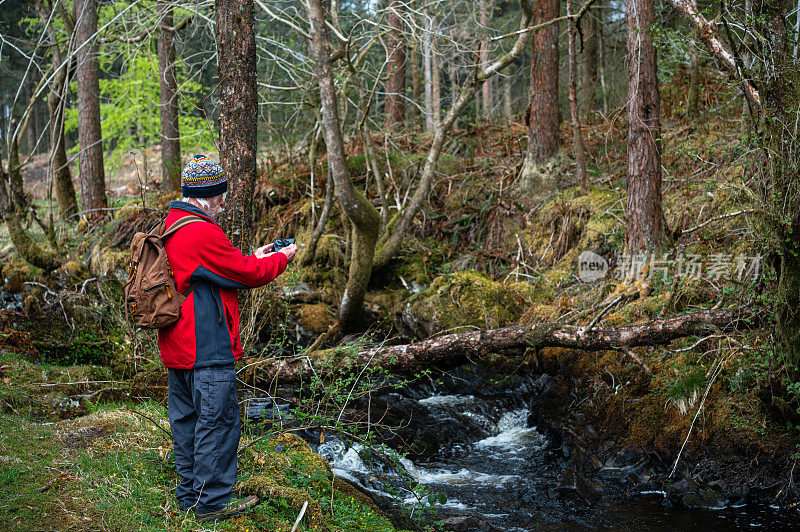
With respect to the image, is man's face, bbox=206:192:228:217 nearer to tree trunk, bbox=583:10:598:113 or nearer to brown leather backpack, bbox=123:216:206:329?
brown leather backpack, bbox=123:216:206:329

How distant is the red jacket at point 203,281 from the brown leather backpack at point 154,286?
1.4 inches

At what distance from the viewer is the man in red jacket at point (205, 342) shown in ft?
11.5

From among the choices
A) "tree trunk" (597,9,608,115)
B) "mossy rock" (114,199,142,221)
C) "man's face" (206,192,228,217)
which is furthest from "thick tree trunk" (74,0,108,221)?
"tree trunk" (597,9,608,115)

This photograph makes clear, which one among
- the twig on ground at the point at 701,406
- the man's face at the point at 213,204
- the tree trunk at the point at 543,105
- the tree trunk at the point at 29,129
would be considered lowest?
the twig on ground at the point at 701,406

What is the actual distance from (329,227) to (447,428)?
5.88 meters

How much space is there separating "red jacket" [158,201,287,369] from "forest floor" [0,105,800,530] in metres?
0.95

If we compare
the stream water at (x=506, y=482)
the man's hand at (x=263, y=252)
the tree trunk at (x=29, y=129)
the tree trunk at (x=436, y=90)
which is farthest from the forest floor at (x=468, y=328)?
Result: the tree trunk at (x=29, y=129)

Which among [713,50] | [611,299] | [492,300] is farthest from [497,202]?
[713,50]

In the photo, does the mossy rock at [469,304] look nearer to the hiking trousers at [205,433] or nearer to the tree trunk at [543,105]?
the tree trunk at [543,105]

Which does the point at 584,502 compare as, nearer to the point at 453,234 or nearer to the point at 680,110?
the point at 453,234

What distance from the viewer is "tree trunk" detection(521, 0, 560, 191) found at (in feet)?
37.4

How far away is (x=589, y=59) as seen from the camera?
14578 mm

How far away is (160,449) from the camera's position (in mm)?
4484

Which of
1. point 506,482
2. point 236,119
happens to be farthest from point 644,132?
point 236,119
